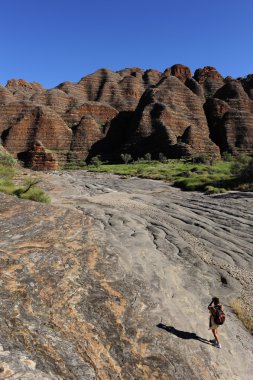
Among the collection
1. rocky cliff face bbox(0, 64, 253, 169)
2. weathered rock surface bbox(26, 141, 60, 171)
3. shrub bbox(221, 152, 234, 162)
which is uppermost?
rocky cliff face bbox(0, 64, 253, 169)

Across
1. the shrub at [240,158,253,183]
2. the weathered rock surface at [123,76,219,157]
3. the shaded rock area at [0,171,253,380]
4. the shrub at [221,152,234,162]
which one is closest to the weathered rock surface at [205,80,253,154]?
the weathered rock surface at [123,76,219,157]

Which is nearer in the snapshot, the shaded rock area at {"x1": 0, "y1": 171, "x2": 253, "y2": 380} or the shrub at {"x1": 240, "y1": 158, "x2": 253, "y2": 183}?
the shaded rock area at {"x1": 0, "y1": 171, "x2": 253, "y2": 380}

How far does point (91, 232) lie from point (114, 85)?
525 feet

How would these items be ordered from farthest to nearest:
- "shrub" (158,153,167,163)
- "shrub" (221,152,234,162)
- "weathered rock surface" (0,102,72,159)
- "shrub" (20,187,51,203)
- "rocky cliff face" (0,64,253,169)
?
"weathered rock surface" (0,102,72,159)
"rocky cliff face" (0,64,253,169)
"shrub" (221,152,234,162)
"shrub" (158,153,167,163)
"shrub" (20,187,51,203)

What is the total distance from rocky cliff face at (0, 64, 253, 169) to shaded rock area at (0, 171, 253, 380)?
83.9 m

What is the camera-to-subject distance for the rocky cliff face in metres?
107

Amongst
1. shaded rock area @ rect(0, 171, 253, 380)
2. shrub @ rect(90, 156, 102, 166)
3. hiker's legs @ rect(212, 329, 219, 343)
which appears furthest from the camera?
shrub @ rect(90, 156, 102, 166)

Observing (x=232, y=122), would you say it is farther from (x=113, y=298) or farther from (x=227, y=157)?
(x=113, y=298)

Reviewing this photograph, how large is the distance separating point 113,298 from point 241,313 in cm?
459

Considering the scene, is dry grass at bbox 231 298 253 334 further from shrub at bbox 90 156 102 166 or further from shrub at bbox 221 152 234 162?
shrub at bbox 90 156 102 166

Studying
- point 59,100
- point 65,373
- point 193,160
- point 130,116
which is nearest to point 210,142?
point 193,160

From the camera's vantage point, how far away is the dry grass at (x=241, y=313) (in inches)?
401

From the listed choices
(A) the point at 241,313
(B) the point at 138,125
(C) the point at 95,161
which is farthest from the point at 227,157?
(A) the point at 241,313

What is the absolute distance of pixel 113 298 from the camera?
10047 mm
